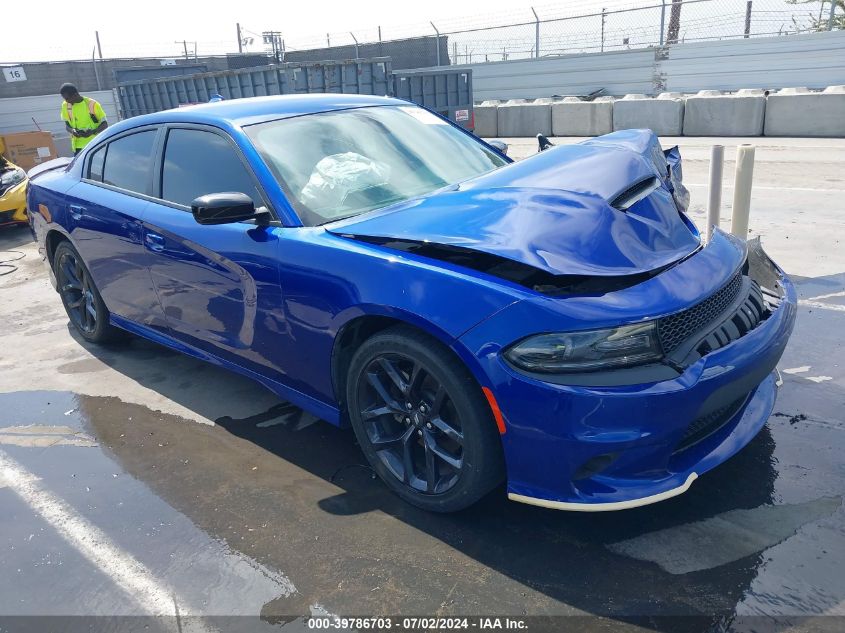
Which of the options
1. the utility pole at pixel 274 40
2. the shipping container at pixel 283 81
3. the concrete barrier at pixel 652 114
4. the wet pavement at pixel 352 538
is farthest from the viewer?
the utility pole at pixel 274 40

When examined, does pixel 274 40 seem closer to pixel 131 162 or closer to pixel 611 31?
pixel 611 31

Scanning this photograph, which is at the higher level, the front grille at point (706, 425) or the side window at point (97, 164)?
the side window at point (97, 164)

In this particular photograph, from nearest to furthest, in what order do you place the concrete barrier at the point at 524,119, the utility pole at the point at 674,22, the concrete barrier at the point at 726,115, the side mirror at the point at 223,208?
1. the side mirror at the point at 223,208
2. the concrete barrier at the point at 726,115
3. the concrete barrier at the point at 524,119
4. the utility pole at the point at 674,22

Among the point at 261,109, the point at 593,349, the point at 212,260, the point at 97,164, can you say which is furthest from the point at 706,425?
the point at 97,164

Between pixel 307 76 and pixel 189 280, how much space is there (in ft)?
35.4

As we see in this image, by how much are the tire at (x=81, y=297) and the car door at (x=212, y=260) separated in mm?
1150

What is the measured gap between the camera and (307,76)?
13523 mm

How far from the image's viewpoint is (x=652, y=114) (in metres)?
15.4

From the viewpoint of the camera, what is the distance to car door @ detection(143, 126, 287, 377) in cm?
331

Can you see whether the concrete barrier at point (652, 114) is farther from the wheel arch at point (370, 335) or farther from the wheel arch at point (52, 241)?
the wheel arch at point (370, 335)

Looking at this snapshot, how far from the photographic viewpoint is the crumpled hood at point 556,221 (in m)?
2.59

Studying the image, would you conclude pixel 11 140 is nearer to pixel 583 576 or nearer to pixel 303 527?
pixel 303 527

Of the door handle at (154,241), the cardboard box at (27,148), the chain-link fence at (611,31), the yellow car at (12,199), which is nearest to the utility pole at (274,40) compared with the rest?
the chain-link fence at (611,31)

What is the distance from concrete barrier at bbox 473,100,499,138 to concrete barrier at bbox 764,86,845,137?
21.0 ft
